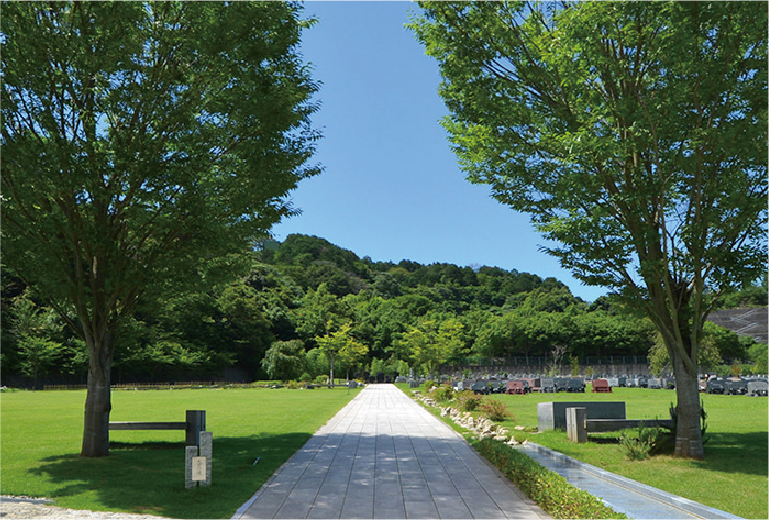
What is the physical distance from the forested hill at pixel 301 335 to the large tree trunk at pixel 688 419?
108ft

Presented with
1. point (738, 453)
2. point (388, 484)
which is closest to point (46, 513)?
point (388, 484)

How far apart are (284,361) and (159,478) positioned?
57.2 metres

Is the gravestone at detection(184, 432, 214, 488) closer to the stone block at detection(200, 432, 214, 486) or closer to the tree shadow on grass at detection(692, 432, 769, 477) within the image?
the stone block at detection(200, 432, 214, 486)

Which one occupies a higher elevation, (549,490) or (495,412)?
(549,490)

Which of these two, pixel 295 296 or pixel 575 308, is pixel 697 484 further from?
pixel 295 296

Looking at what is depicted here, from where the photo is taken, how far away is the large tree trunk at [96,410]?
448 inches

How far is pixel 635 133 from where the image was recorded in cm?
988

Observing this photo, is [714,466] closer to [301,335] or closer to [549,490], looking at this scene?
[549,490]

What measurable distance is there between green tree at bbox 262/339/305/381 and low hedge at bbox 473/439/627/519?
5768cm

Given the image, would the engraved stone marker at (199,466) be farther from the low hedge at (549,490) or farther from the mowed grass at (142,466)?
the low hedge at (549,490)

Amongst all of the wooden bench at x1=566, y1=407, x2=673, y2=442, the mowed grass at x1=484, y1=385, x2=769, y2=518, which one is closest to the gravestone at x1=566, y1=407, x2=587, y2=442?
the wooden bench at x1=566, y1=407, x2=673, y2=442

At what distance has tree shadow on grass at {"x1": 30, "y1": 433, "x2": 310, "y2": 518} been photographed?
24.7 feet

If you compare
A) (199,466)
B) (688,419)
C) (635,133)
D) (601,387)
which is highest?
(635,133)

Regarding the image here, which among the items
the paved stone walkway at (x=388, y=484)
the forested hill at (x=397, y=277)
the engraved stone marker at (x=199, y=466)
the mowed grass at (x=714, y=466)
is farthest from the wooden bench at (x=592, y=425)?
the forested hill at (x=397, y=277)
